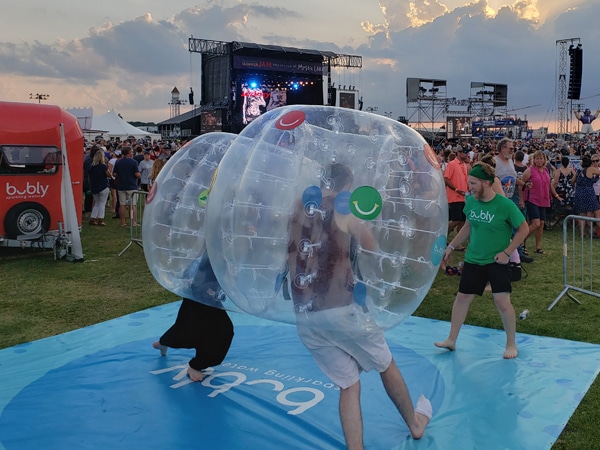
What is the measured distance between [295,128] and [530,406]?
2.72 meters

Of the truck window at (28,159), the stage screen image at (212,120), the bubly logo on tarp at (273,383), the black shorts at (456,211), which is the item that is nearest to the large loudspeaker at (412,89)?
the stage screen image at (212,120)

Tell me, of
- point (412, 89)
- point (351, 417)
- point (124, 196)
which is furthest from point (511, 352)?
point (412, 89)

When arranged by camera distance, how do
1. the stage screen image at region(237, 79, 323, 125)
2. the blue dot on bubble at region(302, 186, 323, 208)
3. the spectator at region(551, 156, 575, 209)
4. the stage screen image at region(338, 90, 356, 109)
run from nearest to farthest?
the blue dot on bubble at region(302, 186, 323, 208), the spectator at region(551, 156, 575, 209), the stage screen image at region(237, 79, 323, 125), the stage screen image at region(338, 90, 356, 109)

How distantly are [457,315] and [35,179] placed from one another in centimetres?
774

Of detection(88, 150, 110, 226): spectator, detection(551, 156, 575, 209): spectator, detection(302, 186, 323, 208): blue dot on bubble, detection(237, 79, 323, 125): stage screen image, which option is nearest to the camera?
detection(302, 186, 323, 208): blue dot on bubble

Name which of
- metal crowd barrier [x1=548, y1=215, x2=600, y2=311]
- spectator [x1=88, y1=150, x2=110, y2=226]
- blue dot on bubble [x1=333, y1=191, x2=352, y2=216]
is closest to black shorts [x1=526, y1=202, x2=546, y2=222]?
metal crowd barrier [x1=548, y1=215, x2=600, y2=311]

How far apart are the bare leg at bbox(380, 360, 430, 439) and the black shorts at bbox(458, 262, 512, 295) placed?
65.1 inches

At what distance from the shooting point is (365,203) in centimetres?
290

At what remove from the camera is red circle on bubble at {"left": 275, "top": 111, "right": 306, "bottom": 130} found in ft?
10.3

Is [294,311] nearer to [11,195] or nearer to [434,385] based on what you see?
[434,385]

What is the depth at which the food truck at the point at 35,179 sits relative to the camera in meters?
9.34

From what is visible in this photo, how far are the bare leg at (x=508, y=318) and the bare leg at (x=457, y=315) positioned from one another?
0.88 feet

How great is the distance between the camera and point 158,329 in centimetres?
586

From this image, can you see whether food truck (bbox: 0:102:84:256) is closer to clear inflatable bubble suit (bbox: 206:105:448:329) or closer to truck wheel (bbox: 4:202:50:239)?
truck wheel (bbox: 4:202:50:239)
